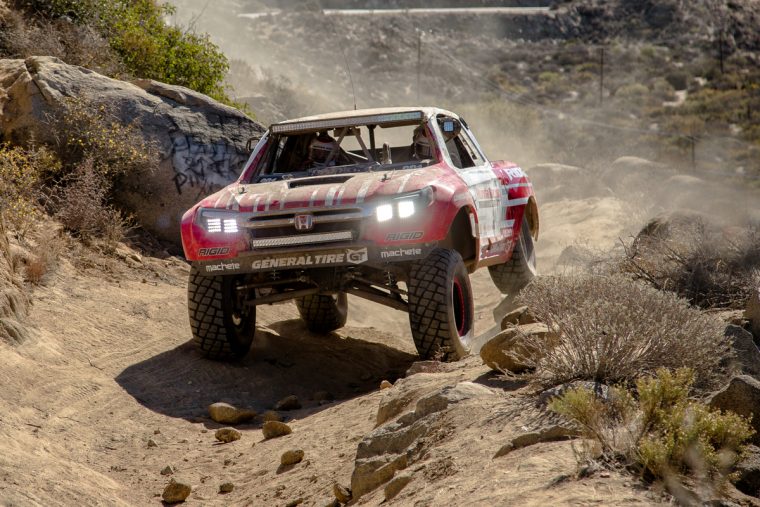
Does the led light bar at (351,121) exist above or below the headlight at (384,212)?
above

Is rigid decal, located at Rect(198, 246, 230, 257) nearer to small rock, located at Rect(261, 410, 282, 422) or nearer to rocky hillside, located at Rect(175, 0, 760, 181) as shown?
small rock, located at Rect(261, 410, 282, 422)

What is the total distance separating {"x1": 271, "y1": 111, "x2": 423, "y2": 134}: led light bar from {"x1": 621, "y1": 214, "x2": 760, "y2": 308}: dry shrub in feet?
8.00

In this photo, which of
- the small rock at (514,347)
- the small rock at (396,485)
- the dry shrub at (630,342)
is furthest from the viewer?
the small rock at (514,347)

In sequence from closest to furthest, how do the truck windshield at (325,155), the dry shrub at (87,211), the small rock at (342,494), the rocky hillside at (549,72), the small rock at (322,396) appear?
the small rock at (342,494) → the small rock at (322,396) → the truck windshield at (325,155) → the dry shrub at (87,211) → the rocky hillside at (549,72)

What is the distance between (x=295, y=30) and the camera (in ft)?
154

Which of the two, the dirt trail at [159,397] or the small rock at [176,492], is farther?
the small rock at [176,492]

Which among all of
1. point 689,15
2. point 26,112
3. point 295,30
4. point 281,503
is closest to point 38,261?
point 26,112

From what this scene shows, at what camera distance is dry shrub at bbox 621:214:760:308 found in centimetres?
853

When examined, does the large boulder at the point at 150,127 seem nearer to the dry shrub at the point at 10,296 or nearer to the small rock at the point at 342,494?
the dry shrub at the point at 10,296

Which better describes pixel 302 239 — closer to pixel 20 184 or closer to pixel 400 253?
pixel 400 253

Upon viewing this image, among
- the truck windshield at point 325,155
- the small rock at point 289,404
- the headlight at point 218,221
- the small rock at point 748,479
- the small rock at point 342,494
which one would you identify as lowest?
the small rock at point 289,404

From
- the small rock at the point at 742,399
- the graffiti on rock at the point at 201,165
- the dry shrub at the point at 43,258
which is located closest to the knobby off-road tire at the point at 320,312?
Result: the dry shrub at the point at 43,258

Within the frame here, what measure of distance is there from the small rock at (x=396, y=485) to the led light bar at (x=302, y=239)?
316 centimetres

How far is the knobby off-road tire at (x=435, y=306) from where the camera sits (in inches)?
308
